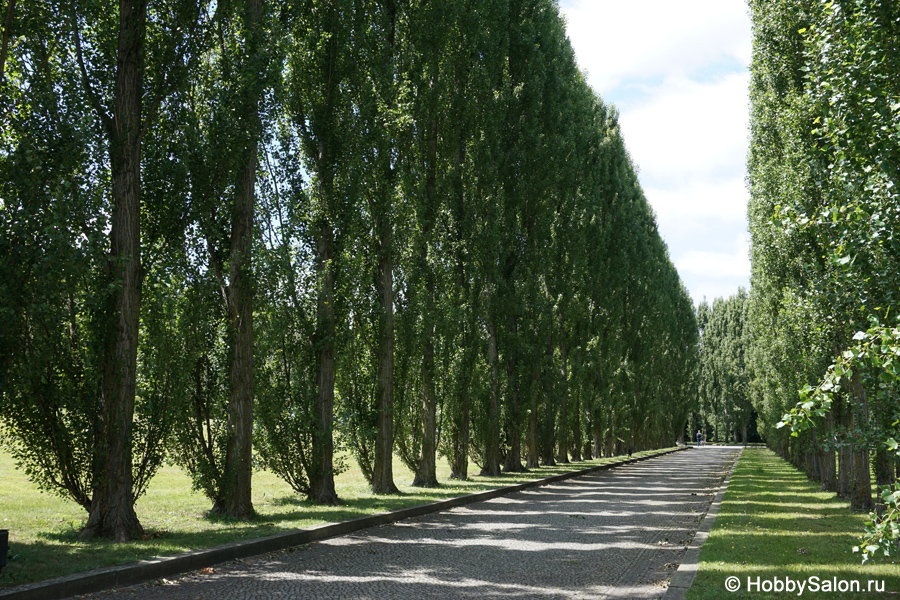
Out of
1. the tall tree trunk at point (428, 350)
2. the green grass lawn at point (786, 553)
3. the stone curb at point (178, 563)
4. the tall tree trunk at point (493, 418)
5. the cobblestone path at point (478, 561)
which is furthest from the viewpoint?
the tall tree trunk at point (493, 418)

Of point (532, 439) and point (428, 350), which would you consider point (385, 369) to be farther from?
point (532, 439)

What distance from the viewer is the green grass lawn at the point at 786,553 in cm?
697

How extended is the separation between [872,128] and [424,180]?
43.5 ft

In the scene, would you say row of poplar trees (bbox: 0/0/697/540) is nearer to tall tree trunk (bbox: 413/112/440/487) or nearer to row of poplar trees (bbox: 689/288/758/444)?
tall tree trunk (bbox: 413/112/440/487)

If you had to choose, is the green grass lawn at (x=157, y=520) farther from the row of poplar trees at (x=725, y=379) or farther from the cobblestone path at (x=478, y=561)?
the row of poplar trees at (x=725, y=379)

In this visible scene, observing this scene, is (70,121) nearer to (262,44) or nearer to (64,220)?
(64,220)

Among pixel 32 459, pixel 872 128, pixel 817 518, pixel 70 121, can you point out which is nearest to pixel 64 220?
pixel 70 121

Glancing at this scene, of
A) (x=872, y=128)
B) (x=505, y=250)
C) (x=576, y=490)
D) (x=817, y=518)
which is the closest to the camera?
(x=872, y=128)

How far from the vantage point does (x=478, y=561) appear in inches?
357

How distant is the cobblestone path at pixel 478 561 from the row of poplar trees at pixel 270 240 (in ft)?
7.77

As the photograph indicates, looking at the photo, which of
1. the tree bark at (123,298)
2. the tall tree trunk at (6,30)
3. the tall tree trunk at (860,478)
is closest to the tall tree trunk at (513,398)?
the tall tree trunk at (860,478)

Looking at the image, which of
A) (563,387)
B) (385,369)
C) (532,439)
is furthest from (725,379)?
(385,369)

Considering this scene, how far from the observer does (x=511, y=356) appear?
2566 centimetres

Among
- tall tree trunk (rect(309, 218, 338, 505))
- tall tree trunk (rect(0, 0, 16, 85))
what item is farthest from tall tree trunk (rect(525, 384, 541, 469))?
tall tree trunk (rect(0, 0, 16, 85))
